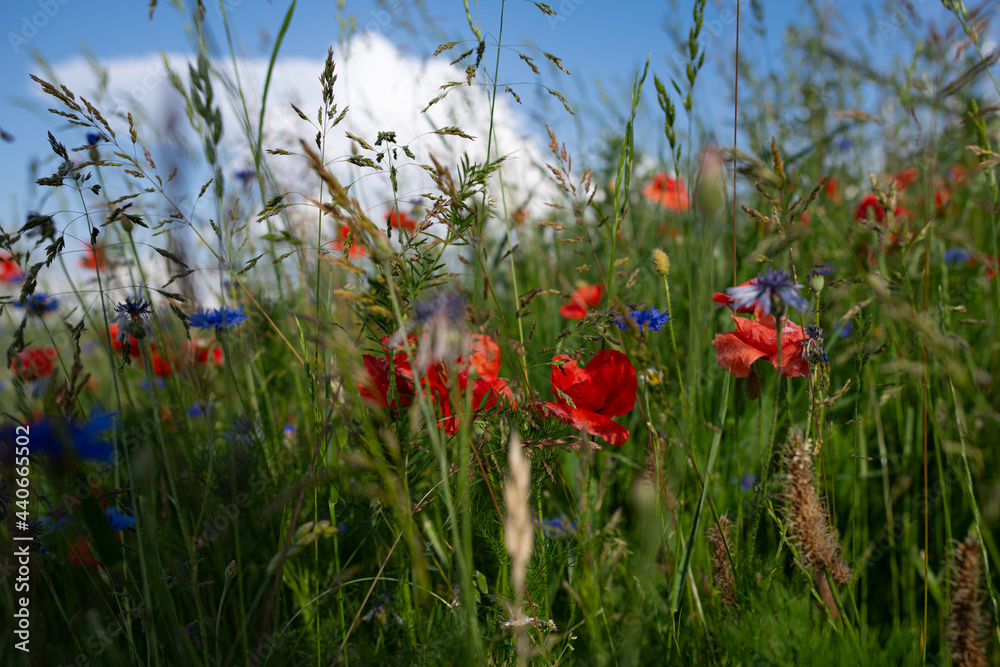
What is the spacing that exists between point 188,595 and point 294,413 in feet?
2.54

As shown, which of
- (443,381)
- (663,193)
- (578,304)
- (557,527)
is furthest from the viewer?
(663,193)

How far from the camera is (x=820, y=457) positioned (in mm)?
985

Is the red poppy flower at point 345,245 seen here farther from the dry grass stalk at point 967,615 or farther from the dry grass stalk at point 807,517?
the dry grass stalk at point 967,615

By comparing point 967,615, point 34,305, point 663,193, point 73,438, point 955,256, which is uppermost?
point 663,193

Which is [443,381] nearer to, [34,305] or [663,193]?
[34,305]

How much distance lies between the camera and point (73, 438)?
3.38 feet

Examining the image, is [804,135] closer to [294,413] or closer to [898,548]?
[898,548]

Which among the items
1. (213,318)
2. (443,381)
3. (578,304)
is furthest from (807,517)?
(213,318)

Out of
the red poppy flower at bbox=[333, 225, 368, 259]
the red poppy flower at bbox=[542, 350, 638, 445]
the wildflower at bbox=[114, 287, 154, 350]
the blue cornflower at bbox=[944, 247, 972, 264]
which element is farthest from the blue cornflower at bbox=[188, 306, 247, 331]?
the blue cornflower at bbox=[944, 247, 972, 264]

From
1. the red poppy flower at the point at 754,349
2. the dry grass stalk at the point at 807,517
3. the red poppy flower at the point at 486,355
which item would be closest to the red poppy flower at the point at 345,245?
the red poppy flower at the point at 486,355

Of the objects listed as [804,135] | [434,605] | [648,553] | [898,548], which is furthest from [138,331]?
[804,135]

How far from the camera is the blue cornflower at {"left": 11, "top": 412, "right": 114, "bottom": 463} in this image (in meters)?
0.97

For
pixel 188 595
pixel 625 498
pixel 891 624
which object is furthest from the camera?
pixel 625 498

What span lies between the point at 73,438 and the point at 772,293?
1.22 meters
